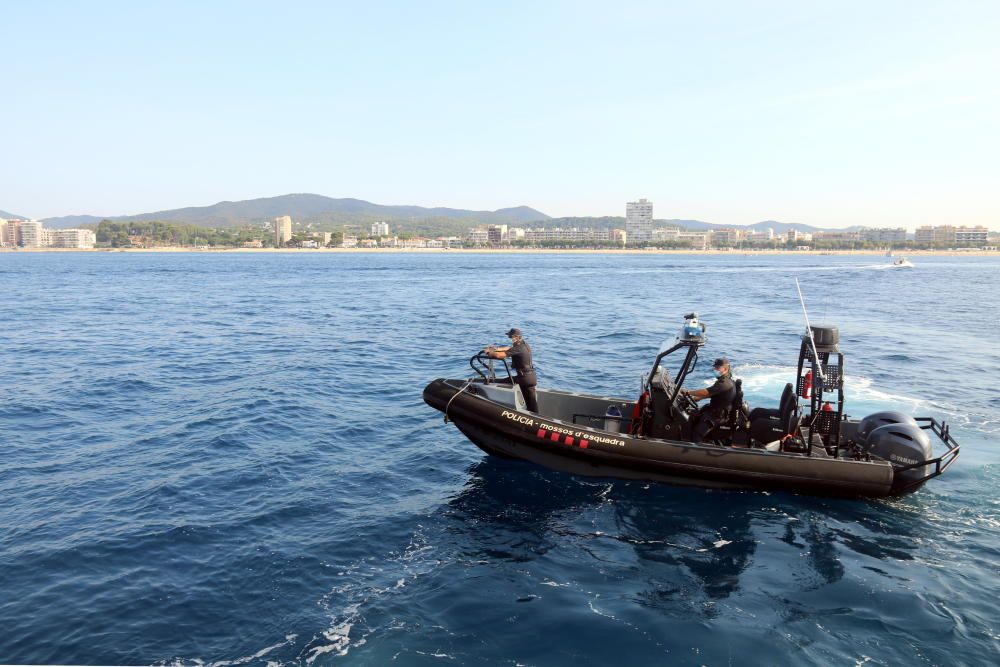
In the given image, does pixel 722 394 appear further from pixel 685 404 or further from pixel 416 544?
pixel 416 544

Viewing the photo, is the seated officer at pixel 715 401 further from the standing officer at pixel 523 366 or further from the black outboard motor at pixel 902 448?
the standing officer at pixel 523 366

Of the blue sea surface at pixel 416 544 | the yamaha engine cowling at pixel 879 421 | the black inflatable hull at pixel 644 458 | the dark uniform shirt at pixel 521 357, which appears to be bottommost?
the blue sea surface at pixel 416 544

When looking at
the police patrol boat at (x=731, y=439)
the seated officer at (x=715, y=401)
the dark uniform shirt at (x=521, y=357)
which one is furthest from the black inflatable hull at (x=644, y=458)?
the dark uniform shirt at (x=521, y=357)

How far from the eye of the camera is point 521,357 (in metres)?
10.7

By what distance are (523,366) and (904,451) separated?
19.3 feet

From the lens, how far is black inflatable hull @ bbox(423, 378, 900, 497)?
30.8ft

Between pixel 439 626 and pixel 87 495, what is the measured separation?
6.67 meters

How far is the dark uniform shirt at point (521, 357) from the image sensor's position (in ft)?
35.0

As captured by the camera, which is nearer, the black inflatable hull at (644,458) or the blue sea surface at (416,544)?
the blue sea surface at (416,544)

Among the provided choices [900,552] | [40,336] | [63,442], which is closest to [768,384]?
[900,552]

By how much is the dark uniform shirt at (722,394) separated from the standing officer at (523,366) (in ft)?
9.38

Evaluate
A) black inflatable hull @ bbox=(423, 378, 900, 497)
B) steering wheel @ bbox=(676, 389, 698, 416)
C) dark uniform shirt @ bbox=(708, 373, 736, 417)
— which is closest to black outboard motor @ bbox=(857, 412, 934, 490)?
black inflatable hull @ bbox=(423, 378, 900, 497)

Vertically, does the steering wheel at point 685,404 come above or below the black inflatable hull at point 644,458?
above

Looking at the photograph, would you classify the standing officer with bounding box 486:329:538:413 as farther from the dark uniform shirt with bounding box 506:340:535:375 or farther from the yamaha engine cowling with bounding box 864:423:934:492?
the yamaha engine cowling with bounding box 864:423:934:492
